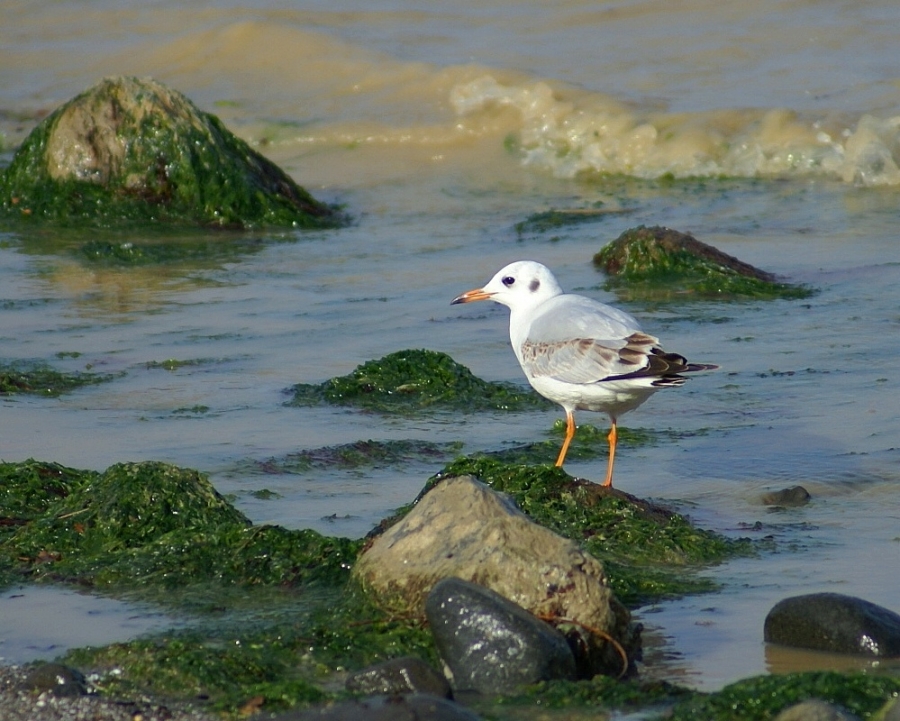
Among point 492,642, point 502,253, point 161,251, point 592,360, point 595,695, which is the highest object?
point 161,251

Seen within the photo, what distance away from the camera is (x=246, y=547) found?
4867mm

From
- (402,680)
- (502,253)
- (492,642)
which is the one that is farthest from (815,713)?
(502,253)

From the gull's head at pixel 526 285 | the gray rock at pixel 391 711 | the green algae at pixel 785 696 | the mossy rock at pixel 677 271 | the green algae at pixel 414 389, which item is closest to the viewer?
the gray rock at pixel 391 711

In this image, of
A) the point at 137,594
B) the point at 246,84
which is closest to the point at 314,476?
the point at 137,594

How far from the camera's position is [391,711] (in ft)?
10.6

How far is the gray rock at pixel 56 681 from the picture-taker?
150 inches

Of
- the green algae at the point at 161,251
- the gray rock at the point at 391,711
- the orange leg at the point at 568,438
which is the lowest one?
the gray rock at the point at 391,711

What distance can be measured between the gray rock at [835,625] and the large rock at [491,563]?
44 cm

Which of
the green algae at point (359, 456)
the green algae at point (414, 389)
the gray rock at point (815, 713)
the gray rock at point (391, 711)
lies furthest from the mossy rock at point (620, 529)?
the green algae at point (414, 389)

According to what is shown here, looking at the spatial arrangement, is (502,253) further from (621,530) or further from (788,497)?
(621,530)

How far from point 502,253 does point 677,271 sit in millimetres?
1596

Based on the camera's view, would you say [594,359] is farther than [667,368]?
Yes

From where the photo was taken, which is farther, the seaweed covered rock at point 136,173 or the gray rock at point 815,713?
the seaweed covered rock at point 136,173

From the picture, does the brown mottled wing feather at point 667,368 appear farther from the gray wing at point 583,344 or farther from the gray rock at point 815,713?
the gray rock at point 815,713
